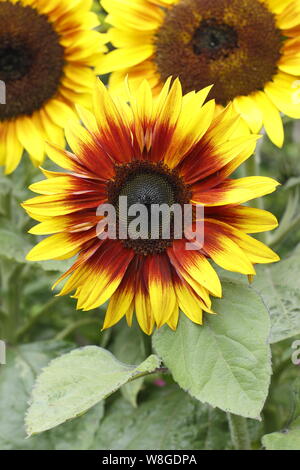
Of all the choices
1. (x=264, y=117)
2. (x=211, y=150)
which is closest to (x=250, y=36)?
(x=264, y=117)

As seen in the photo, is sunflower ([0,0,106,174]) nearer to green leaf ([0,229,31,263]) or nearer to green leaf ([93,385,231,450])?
green leaf ([0,229,31,263])

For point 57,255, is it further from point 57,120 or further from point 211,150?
point 57,120

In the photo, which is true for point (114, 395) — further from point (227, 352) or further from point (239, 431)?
point (227, 352)

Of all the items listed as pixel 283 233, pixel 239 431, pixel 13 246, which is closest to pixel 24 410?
pixel 13 246

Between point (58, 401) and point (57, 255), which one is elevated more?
point (57, 255)

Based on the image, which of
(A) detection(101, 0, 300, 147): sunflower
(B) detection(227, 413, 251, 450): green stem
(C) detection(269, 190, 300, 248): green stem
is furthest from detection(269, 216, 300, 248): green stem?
(B) detection(227, 413, 251, 450): green stem
